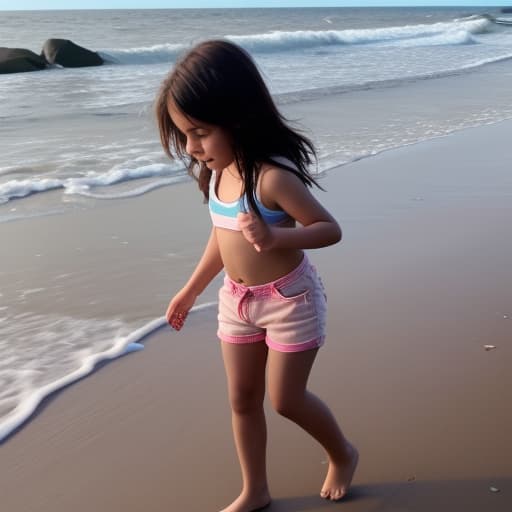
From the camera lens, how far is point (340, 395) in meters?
2.92

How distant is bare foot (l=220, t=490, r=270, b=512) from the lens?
231cm

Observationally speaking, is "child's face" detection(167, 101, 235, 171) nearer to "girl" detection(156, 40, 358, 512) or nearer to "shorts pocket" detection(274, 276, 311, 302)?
"girl" detection(156, 40, 358, 512)

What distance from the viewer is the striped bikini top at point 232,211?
6.79 ft

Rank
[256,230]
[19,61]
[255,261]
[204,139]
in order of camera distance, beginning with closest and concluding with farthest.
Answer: [256,230] → [204,139] → [255,261] → [19,61]

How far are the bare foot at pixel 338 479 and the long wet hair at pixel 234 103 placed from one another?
0.87 metres

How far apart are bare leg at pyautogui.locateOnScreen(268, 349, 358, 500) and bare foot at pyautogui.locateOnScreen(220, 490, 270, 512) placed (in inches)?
7.4

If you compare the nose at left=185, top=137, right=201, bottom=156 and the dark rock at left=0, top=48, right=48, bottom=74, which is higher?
the nose at left=185, top=137, right=201, bottom=156

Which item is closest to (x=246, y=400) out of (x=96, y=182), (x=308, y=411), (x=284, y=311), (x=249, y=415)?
(x=249, y=415)

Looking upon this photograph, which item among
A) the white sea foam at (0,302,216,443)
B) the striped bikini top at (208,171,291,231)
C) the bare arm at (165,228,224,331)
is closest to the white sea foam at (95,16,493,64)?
the white sea foam at (0,302,216,443)

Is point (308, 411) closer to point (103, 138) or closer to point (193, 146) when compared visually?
point (193, 146)

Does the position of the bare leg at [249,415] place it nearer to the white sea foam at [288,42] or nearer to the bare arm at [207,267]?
the bare arm at [207,267]

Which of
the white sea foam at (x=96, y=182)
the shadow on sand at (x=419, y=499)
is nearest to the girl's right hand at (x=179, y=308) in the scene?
the shadow on sand at (x=419, y=499)

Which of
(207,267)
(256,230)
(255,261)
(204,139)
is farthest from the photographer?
(207,267)

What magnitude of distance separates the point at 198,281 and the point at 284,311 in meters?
0.39
